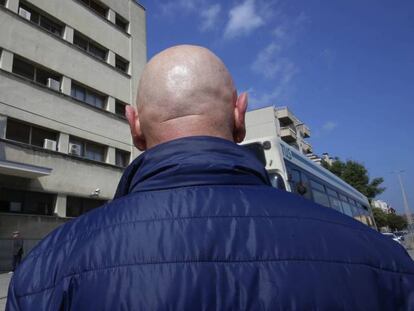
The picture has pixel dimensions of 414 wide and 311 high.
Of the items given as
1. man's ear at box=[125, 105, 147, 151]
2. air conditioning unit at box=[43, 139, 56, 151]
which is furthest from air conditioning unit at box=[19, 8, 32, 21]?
man's ear at box=[125, 105, 147, 151]

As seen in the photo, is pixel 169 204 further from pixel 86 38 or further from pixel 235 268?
pixel 86 38

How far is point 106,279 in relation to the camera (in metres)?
1.12

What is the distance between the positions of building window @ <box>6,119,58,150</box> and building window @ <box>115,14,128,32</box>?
10.4 m

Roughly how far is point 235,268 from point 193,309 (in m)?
Result: 0.16

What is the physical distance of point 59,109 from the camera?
19.6 metres

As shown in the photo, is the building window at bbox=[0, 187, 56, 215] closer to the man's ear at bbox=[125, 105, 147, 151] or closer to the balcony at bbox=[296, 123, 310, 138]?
the man's ear at bbox=[125, 105, 147, 151]

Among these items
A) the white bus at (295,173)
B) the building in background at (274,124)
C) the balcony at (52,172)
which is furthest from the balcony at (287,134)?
the white bus at (295,173)

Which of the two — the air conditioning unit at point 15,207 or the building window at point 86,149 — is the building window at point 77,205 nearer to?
the building window at point 86,149

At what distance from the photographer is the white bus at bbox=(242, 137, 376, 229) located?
8664mm

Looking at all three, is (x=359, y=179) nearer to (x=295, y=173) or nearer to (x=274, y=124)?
(x=274, y=124)

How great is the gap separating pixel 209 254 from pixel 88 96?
73.2 feet

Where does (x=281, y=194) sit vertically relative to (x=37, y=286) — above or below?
above

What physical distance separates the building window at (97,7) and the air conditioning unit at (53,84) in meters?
6.42

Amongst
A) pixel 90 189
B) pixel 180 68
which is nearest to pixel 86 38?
pixel 90 189
